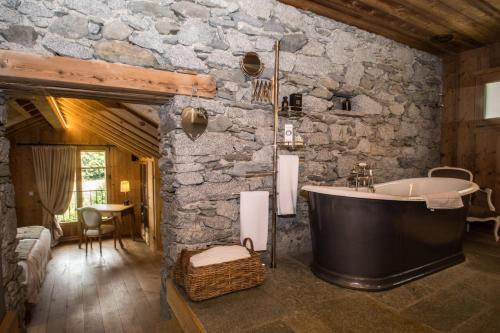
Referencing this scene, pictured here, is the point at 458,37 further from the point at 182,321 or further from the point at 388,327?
the point at 182,321

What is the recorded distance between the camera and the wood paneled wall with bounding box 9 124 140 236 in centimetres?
659

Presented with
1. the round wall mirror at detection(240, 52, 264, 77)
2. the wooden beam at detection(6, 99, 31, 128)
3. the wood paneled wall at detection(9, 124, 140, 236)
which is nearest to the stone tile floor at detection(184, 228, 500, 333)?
the round wall mirror at detection(240, 52, 264, 77)

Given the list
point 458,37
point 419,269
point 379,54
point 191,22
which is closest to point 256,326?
point 419,269

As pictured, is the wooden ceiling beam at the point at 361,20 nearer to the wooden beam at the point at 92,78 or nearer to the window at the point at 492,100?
the window at the point at 492,100

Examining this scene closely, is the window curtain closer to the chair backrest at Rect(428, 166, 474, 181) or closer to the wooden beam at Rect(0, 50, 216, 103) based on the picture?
the wooden beam at Rect(0, 50, 216, 103)

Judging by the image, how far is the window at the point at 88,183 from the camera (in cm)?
725

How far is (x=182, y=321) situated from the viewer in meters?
1.85

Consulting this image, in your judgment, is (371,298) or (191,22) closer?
(371,298)

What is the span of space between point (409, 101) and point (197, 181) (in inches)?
114

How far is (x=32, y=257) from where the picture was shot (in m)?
3.76

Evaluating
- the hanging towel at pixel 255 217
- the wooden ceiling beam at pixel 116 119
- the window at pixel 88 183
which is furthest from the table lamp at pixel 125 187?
the hanging towel at pixel 255 217

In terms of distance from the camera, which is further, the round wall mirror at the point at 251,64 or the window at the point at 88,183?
the window at the point at 88,183

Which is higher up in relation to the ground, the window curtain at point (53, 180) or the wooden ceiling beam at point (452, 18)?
the wooden ceiling beam at point (452, 18)

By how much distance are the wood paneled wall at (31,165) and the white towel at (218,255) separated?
20.6 feet
